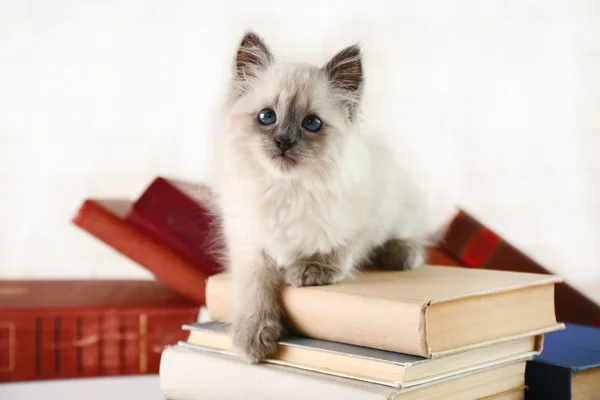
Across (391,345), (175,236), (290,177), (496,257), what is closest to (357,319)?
(391,345)

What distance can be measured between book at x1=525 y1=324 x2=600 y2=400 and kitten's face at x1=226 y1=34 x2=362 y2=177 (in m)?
0.44

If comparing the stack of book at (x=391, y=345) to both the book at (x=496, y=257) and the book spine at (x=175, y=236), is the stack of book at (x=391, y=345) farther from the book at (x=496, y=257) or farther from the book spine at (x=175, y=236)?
the book at (x=496, y=257)

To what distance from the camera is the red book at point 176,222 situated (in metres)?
1.26

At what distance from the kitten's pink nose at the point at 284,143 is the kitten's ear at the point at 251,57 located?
16cm

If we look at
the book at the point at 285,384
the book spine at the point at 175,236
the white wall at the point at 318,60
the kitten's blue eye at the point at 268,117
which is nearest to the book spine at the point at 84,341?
the book spine at the point at 175,236

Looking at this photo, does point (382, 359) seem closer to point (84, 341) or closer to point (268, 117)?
point (268, 117)

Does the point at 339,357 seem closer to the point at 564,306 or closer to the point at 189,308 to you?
Result: the point at 189,308

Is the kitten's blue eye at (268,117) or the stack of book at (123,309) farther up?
the kitten's blue eye at (268,117)

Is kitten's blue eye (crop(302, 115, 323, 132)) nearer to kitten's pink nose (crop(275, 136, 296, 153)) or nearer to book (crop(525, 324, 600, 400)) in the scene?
kitten's pink nose (crop(275, 136, 296, 153))

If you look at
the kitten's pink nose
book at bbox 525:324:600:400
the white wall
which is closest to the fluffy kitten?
the kitten's pink nose

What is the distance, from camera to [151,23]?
1792 millimetres

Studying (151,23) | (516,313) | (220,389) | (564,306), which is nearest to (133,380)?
(220,389)

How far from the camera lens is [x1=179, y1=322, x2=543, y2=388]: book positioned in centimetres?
78

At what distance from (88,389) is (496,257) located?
0.88 m
